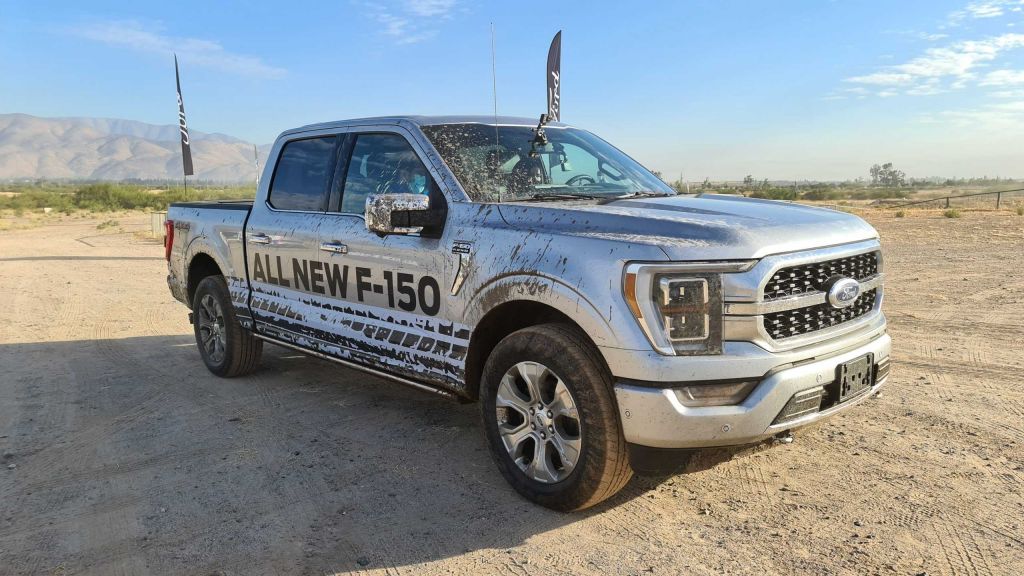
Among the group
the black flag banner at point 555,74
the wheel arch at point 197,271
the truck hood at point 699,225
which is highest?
the black flag banner at point 555,74

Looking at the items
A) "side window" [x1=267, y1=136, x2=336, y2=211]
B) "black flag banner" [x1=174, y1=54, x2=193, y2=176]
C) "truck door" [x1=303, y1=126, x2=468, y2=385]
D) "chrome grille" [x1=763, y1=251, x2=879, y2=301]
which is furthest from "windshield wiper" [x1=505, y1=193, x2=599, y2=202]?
"black flag banner" [x1=174, y1=54, x2=193, y2=176]

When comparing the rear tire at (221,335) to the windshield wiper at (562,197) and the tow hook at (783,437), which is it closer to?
the windshield wiper at (562,197)

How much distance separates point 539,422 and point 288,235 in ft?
8.41

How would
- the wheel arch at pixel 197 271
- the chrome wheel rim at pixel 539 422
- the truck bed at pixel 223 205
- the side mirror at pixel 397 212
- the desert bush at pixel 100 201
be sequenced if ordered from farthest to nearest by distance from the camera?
the desert bush at pixel 100 201 → the wheel arch at pixel 197 271 → the truck bed at pixel 223 205 → the side mirror at pixel 397 212 → the chrome wheel rim at pixel 539 422

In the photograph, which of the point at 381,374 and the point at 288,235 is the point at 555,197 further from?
the point at 288,235

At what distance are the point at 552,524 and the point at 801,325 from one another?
144cm

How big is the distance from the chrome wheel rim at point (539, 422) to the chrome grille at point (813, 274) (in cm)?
101

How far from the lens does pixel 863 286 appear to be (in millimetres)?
3529

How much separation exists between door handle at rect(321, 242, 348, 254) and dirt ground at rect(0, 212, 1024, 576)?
3.85 ft

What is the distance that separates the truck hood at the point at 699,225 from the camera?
3.06 metres

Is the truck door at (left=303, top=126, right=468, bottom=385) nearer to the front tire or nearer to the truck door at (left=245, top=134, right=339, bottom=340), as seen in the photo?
the truck door at (left=245, top=134, right=339, bottom=340)

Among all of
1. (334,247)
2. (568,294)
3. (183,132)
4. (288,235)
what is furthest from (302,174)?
(183,132)

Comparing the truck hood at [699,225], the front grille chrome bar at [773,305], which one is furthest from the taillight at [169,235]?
the front grille chrome bar at [773,305]

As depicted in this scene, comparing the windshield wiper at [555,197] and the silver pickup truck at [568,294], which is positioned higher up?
the windshield wiper at [555,197]
